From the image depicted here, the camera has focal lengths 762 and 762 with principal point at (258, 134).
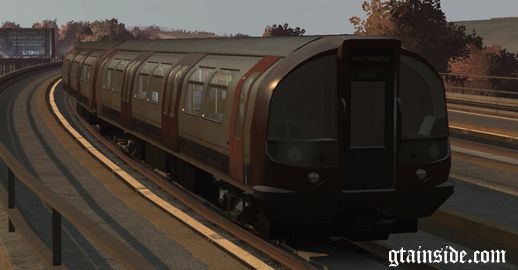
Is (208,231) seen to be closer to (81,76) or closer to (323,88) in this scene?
(323,88)

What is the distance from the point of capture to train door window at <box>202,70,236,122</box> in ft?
34.6

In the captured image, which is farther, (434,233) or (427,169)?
(434,233)

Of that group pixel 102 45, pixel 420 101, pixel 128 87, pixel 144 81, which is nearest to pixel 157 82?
pixel 144 81

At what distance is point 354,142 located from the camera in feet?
29.5

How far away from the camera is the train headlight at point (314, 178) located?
346 inches

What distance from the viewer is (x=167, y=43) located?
52.2 ft

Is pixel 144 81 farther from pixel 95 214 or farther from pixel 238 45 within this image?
pixel 238 45

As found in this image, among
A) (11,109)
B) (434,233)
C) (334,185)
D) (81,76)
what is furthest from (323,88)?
(11,109)

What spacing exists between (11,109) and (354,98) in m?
25.9

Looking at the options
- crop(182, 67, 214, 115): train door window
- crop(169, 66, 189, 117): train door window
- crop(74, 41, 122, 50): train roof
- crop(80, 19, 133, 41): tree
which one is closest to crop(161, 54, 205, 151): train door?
crop(169, 66, 189, 117): train door window

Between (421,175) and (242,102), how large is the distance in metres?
2.39

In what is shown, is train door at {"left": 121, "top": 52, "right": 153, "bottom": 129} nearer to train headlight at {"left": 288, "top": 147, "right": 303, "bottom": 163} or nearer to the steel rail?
the steel rail

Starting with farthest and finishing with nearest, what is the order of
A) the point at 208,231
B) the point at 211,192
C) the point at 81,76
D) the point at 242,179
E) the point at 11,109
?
the point at 11,109, the point at 81,76, the point at 211,192, the point at 208,231, the point at 242,179

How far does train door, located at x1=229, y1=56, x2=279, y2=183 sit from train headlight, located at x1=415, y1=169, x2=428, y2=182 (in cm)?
211
